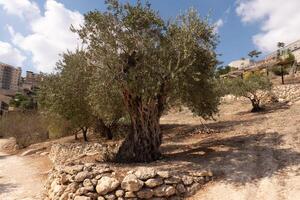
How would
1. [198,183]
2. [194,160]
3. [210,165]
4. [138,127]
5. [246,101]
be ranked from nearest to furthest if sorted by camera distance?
[198,183] < [210,165] < [194,160] < [138,127] < [246,101]

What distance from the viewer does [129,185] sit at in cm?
1007

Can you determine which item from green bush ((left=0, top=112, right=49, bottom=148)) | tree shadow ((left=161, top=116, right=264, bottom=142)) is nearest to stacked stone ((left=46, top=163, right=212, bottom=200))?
tree shadow ((left=161, top=116, right=264, bottom=142))

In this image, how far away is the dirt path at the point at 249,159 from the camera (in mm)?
9747

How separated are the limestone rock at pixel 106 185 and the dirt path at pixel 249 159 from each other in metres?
2.58

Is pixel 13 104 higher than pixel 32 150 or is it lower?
higher

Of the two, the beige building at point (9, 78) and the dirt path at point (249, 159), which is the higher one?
A: the beige building at point (9, 78)

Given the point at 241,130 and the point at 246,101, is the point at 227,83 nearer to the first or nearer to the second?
the point at 246,101

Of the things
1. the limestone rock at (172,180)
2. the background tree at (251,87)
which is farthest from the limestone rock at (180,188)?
the background tree at (251,87)

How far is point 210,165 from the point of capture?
11922mm

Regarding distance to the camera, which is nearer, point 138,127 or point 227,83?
point 138,127

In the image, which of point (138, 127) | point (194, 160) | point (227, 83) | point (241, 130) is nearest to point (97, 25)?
point (138, 127)

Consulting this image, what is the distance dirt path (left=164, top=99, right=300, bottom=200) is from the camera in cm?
975

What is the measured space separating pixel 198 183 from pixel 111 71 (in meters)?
5.55

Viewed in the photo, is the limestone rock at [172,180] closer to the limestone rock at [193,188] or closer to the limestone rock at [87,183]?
the limestone rock at [193,188]
